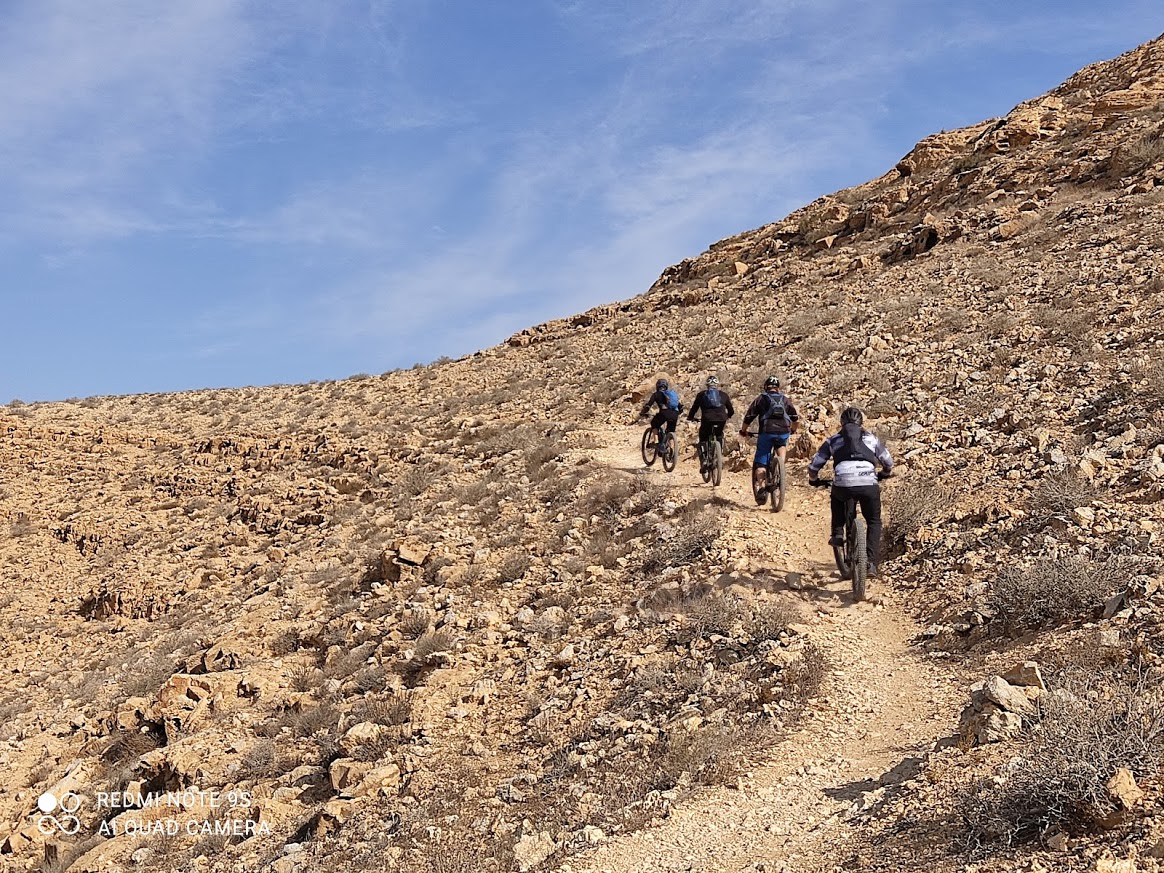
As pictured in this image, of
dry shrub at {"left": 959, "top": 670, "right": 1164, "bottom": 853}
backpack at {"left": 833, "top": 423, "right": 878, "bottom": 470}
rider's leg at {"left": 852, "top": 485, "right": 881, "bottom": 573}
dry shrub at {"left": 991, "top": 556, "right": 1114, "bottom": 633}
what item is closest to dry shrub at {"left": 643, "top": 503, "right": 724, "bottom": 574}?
rider's leg at {"left": 852, "top": 485, "right": 881, "bottom": 573}

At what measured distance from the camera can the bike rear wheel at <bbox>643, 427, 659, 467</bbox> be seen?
43.7 ft

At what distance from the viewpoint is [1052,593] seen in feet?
21.2

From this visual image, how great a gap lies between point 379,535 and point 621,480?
13.2 feet

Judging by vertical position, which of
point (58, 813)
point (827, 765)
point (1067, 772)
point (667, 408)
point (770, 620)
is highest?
point (667, 408)

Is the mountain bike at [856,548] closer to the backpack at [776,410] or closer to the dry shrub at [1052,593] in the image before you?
the dry shrub at [1052,593]

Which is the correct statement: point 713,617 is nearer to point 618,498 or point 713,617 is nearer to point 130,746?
point 618,498

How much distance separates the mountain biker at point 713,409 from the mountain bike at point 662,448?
113 cm

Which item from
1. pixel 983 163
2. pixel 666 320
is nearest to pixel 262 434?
pixel 666 320

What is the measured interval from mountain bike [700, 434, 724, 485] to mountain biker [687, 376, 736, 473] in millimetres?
58

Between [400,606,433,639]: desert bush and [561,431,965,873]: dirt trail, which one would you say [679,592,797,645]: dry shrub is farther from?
[400,606,433,639]: desert bush

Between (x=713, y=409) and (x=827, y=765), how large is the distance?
6543 mm

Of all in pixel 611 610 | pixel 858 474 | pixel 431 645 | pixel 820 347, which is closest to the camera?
pixel 858 474

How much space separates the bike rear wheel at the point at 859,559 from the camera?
Answer: 7.96 metres

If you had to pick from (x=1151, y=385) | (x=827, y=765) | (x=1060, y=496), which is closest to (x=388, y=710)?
(x=827, y=765)
